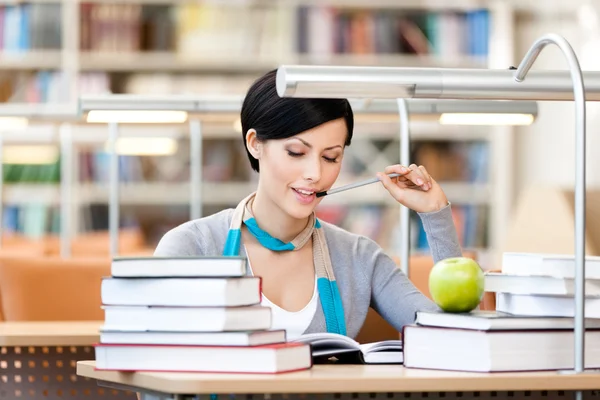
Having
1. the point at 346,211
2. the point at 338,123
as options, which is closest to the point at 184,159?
the point at 346,211

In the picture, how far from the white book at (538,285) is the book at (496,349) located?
0.07 meters

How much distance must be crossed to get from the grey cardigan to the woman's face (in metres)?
0.17

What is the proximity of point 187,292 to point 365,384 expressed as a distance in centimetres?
30

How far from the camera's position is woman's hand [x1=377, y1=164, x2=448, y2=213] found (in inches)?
87.8

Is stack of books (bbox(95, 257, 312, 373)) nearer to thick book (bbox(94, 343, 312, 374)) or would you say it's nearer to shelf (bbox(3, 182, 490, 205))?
thick book (bbox(94, 343, 312, 374))

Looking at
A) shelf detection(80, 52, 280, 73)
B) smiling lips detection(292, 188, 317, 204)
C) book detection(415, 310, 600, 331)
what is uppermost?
shelf detection(80, 52, 280, 73)

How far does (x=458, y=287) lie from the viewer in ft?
5.87

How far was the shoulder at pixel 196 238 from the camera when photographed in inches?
87.0

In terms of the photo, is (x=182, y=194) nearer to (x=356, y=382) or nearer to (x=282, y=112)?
(x=282, y=112)

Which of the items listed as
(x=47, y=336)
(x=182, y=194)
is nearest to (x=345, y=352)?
(x=47, y=336)

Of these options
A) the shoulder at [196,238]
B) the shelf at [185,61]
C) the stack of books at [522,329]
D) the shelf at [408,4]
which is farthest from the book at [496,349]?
the shelf at [408,4]

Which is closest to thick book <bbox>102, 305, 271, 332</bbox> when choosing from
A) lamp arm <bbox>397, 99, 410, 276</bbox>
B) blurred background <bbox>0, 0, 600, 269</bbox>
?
lamp arm <bbox>397, 99, 410, 276</bbox>

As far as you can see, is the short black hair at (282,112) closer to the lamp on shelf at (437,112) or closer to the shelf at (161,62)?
the lamp on shelf at (437,112)

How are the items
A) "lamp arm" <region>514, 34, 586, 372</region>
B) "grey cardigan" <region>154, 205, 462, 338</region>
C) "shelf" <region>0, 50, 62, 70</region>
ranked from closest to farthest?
"lamp arm" <region>514, 34, 586, 372</region>, "grey cardigan" <region>154, 205, 462, 338</region>, "shelf" <region>0, 50, 62, 70</region>
